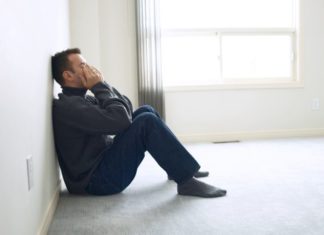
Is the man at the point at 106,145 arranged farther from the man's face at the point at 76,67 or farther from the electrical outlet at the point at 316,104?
the electrical outlet at the point at 316,104

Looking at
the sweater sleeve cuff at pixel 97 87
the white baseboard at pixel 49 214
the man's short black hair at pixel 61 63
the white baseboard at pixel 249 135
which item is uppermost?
the man's short black hair at pixel 61 63

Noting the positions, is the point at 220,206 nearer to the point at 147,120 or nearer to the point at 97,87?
the point at 147,120

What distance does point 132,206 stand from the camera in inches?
77.2

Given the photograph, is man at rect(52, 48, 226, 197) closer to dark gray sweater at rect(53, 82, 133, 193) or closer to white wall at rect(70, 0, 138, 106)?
dark gray sweater at rect(53, 82, 133, 193)

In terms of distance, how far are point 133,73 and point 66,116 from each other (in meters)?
2.18

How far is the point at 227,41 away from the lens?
4371 millimetres

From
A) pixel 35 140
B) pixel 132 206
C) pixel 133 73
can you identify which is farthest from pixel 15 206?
pixel 133 73

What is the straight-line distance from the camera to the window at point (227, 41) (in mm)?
4289

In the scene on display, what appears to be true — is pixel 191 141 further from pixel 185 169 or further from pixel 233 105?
pixel 185 169

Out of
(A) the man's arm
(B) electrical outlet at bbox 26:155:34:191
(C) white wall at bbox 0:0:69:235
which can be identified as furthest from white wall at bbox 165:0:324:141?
(B) electrical outlet at bbox 26:155:34:191

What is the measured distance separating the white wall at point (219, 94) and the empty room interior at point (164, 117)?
0.04 ft

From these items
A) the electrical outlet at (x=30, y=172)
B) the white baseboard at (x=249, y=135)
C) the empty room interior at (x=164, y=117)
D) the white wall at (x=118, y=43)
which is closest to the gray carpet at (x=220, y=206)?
the empty room interior at (x=164, y=117)

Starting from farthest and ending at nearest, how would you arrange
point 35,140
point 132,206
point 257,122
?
1. point 257,122
2. point 132,206
3. point 35,140

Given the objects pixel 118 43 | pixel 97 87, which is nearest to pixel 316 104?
pixel 118 43
